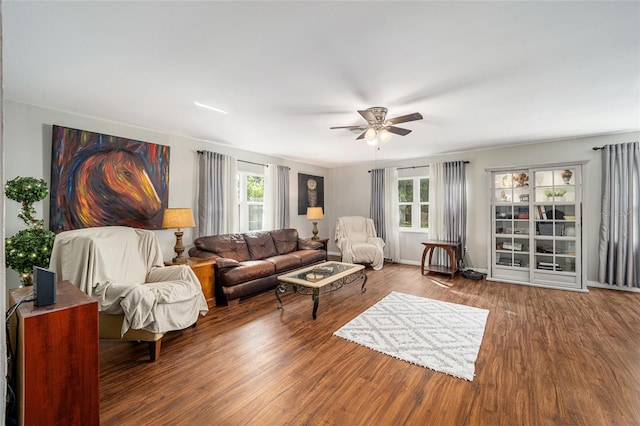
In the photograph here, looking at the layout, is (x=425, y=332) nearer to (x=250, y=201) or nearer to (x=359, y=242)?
(x=359, y=242)

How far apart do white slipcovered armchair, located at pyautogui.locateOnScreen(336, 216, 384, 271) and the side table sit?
2.74 meters

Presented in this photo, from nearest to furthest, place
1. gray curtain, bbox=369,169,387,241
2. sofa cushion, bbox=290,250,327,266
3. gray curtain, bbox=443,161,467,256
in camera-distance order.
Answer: sofa cushion, bbox=290,250,327,266, gray curtain, bbox=443,161,467,256, gray curtain, bbox=369,169,387,241

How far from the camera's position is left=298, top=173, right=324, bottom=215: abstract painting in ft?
21.7

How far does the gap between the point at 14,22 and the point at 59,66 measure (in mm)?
576

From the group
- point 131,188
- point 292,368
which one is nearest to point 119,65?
point 131,188

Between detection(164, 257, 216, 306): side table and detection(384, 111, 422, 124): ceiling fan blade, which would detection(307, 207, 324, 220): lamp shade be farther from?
detection(384, 111, 422, 124): ceiling fan blade

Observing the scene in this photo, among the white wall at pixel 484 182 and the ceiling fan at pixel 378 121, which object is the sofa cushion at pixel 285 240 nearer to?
the white wall at pixel 484 182

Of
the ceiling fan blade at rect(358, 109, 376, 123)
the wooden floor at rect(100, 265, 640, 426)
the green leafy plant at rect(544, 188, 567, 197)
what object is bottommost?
the wooden floor at rect(100, 265, 640, 426)

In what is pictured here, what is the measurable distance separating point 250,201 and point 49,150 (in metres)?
2.90

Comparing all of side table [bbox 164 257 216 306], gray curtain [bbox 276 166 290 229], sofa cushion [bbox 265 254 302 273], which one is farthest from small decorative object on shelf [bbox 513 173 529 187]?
side table [bbox 164 257 216 306]

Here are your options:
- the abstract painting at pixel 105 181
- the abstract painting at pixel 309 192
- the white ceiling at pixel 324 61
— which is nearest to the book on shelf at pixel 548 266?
the white ceiling at pixel 324 61

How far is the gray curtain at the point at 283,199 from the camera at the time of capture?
5848 mm

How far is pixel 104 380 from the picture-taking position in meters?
2.14

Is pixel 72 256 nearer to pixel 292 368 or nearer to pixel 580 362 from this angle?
pixel 292 368
